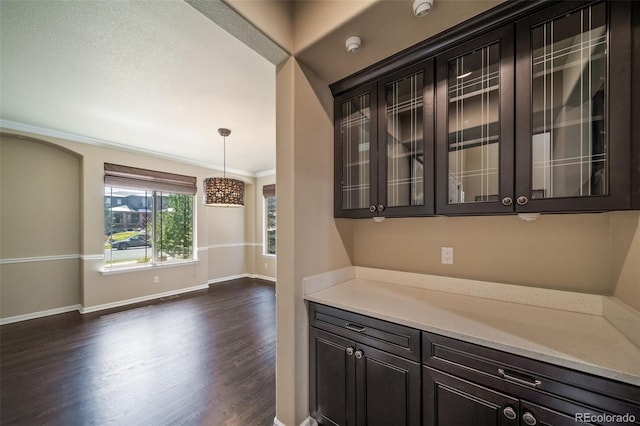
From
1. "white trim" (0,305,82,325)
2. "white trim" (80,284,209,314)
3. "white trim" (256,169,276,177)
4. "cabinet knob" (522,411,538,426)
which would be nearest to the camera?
"cabinet knob" (522,411,538,426)

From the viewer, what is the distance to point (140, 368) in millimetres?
2416

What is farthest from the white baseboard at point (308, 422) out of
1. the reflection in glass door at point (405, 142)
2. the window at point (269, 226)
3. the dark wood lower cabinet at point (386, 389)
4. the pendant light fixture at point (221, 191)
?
the window at point (269, 226)

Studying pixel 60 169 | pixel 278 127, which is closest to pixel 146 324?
pixel 60 169

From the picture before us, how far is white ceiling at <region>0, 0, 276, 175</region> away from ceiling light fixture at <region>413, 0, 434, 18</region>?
1.31 metres

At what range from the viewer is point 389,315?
4.41 ft

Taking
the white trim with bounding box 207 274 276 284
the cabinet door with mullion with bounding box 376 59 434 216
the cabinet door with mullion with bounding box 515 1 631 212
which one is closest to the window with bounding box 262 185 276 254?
the white trim with bounding box 207 274 276 284

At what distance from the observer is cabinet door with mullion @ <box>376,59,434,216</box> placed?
1.52 m

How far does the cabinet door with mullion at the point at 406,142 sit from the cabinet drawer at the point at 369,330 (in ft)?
2.30

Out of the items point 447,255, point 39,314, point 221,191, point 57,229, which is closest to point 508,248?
point 447,255

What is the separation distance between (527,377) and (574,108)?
4.07 feet

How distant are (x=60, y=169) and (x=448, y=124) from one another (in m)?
5.58

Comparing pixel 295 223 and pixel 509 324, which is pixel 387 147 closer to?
pixel 295 223

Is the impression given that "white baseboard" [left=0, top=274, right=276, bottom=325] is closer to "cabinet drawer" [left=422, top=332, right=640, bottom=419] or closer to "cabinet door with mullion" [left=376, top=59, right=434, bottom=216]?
"cabinet door with mullion" [left=376, top=59, right=434, bottom=216]
